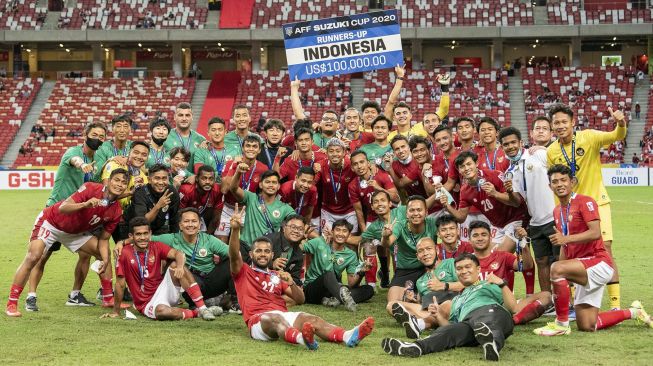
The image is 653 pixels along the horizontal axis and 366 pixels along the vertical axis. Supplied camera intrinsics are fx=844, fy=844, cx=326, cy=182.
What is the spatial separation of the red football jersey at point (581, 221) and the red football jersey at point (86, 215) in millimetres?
4538

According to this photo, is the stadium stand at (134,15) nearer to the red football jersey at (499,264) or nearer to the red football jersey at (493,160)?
the red football jersey at (493,160)

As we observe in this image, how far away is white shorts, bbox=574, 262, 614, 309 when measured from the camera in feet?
24.4

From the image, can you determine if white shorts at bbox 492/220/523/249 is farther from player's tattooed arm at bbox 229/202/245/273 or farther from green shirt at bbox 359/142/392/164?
player's tattooed arm at bbox 229/202/245/273

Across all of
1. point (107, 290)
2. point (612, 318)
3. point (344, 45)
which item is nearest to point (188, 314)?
point (107, 290)

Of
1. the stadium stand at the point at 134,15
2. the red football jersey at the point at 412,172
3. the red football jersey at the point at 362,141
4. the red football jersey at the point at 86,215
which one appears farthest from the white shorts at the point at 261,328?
the stadium stand at the point at 134,15

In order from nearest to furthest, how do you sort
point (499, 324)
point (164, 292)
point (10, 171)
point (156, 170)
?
point (499, 324) → point (164, 292) → point (156, 170) → point (10, 171)

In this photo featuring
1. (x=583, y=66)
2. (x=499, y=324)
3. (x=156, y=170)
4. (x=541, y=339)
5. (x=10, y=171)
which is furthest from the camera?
(x=583, y=66)

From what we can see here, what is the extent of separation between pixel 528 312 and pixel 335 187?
312cm

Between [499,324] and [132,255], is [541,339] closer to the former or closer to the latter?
[499,324]

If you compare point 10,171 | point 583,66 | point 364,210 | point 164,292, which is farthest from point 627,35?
point 164,292

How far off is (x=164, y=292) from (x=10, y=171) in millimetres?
27046

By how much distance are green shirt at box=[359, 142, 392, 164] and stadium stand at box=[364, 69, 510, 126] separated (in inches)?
1217

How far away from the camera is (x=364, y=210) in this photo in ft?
34.4

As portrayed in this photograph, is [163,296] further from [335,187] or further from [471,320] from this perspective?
[471,320]
